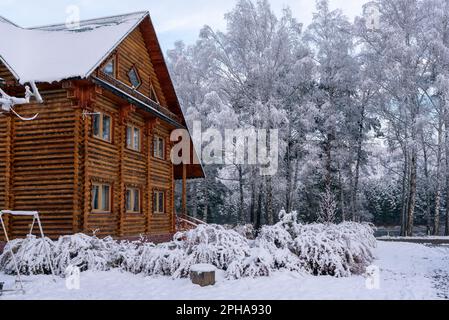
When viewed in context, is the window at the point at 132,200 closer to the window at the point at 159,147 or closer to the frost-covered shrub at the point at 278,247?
the window at the point at 159,147

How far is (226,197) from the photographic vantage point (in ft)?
131

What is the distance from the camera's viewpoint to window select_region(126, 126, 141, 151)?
19.5 meters

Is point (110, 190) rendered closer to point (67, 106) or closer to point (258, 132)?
point (67, 106)

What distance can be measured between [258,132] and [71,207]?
14520 millimetres

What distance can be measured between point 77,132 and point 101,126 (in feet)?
6.00

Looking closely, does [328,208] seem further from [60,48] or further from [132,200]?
[60,48]

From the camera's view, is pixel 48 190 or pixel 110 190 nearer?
pixel 48 190

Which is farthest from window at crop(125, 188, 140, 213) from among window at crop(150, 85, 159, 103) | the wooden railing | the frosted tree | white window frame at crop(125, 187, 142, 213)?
the frosted tree

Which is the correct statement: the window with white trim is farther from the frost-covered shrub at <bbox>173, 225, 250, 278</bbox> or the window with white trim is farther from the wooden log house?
the frost-covered shrub at <bbox>173, 225, 250, 278</bbox>

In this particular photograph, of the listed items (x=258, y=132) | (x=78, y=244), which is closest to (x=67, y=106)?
(x=78, y=244)

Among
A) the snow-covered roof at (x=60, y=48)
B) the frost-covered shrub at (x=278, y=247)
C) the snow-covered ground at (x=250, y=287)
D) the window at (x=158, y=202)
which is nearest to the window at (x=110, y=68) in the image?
the snow-covered roof at (x=60, y=48)

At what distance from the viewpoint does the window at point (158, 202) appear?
22297 mm

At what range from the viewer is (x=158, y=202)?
22.6 m

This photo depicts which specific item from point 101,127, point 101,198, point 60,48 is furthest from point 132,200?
point 60,48
